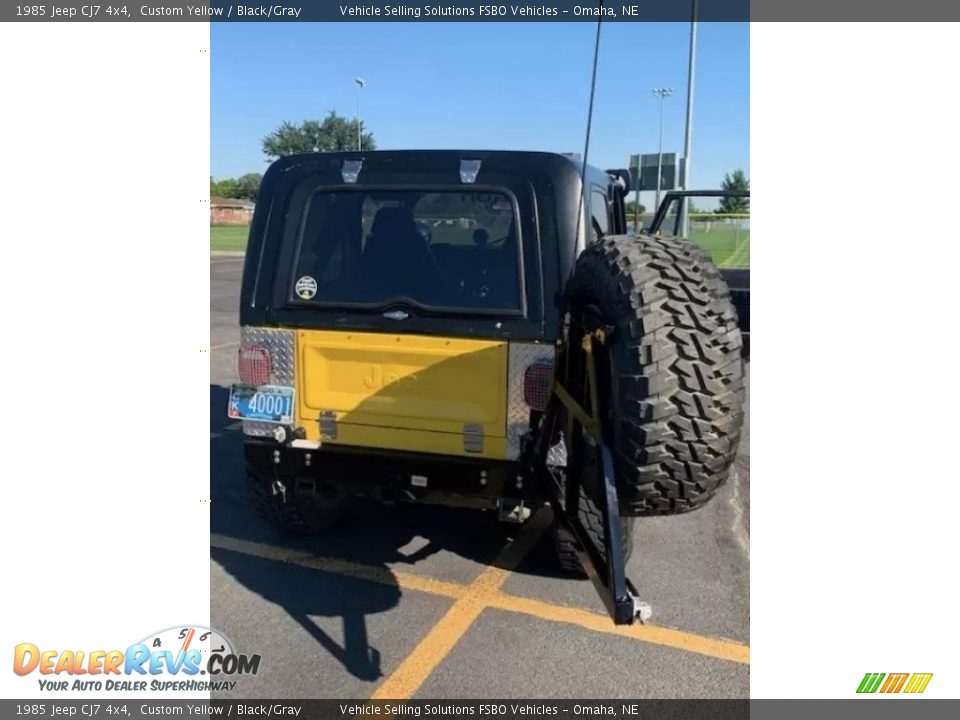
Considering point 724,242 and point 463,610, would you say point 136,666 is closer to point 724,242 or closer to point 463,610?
point 463,610

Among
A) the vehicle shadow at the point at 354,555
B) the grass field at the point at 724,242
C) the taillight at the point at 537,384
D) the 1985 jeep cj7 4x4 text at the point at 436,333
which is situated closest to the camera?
the 1985 jeep cj7 4x4 text at the point at 436,333

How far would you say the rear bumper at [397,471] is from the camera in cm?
335

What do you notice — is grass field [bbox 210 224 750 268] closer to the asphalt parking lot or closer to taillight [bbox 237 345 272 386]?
the asphalt parking lot

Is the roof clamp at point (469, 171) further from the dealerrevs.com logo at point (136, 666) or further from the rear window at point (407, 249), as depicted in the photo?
the dealerrevs.com logo at point (136, 666)

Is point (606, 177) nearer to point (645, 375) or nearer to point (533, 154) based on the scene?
point (533, 154)

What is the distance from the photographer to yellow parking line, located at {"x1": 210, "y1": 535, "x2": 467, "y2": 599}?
3.75 meters

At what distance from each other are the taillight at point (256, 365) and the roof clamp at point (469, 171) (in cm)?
127

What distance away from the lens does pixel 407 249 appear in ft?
11.8

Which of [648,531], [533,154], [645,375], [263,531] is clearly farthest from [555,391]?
[263,531]

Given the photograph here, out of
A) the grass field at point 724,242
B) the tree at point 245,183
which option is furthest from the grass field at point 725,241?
the tree at point 245,183

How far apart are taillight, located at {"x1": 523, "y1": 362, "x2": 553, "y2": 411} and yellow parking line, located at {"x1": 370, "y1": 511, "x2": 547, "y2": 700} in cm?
106

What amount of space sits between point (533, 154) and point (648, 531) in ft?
7.88

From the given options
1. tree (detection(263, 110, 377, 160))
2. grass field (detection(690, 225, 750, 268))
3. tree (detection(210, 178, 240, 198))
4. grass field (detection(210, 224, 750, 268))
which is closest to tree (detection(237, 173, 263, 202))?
tree (detection(210, 178, 240, 198))

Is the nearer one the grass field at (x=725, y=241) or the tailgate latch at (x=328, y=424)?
the tailgate latch at (x=328, y=424)
